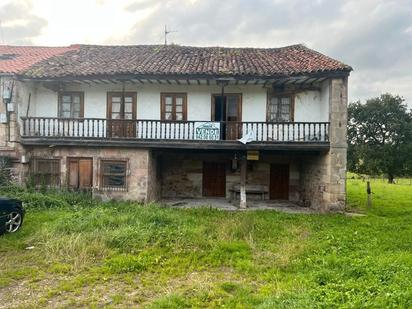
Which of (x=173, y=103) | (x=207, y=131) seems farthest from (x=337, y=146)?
(x=173, y=103)

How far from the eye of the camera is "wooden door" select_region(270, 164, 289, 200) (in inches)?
677

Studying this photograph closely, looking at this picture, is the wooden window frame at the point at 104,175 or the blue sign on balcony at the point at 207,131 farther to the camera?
the wooden window frame at the point at 104,175

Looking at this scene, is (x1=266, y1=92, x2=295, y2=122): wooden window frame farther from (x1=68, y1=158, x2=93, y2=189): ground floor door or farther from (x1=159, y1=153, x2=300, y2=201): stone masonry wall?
(x1=68, y1=158, x2=93, y2=189): ground floor door

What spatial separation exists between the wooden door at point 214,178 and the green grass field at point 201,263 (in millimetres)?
6470

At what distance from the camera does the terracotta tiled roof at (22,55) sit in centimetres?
1469

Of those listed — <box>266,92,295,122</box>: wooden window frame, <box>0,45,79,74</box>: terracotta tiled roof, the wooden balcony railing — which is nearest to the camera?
the wooden balcony railing

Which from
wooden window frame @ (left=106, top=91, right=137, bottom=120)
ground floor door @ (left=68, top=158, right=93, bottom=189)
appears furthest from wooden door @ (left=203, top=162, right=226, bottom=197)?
ground floor door @ (left=68, top=158, right=93, bottom=189)

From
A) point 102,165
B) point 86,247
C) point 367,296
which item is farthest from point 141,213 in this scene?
point 367,296

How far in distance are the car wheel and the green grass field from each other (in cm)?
22

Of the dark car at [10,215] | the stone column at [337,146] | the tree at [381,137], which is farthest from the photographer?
the tree at [381,137]

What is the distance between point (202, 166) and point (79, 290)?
12105 millimetres

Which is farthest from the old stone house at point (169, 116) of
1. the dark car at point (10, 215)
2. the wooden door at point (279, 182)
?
the dark car at point (10, 215)

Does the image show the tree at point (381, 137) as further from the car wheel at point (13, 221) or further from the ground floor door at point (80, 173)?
the car wheel at point (13, 221)

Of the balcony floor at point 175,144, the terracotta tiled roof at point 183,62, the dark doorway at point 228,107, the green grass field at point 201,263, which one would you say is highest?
the terracotta tiled roof at point 183,62
